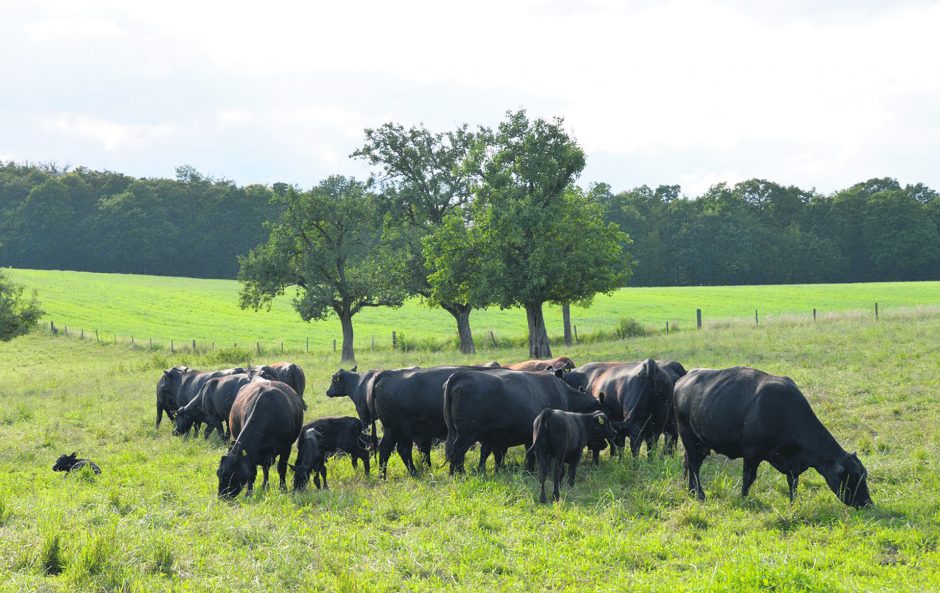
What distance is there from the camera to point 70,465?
43.2ft

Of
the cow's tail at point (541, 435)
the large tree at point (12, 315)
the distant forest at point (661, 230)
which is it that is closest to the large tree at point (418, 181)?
the large tree at point (12, 315)

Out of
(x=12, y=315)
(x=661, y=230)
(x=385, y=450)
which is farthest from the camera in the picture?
(x=661, y=230)

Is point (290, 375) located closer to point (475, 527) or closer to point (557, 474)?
point (557, 474)

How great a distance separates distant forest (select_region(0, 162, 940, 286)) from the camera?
91875 mm

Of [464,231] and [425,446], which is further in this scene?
[464,231]

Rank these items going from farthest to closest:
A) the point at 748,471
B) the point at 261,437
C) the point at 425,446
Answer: the point at 425,446 → the point at 261,437 → the point at 748,471

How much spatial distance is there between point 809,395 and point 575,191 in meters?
19.9

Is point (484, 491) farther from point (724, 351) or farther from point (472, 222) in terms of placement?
point (472, 222)

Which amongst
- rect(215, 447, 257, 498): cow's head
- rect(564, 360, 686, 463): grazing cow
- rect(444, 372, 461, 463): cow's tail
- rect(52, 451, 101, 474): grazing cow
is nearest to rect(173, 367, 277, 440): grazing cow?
rect(52, 451, 101, 474): grazing cow

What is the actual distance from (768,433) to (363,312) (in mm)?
57207

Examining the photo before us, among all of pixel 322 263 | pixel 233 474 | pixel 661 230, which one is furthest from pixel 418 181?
pixel 661 230

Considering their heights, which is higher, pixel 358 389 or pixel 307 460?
pixel 358 389

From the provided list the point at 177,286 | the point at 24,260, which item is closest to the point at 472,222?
the point at 177,286

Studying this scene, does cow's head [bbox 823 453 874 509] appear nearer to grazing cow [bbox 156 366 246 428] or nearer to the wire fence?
grazing cow [bbox 156 366 246 428]
